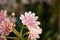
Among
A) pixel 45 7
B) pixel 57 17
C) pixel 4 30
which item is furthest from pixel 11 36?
pixel 45 7

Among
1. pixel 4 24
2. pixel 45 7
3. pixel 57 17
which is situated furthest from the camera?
pixel 45 7

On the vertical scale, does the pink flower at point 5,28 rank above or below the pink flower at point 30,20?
below

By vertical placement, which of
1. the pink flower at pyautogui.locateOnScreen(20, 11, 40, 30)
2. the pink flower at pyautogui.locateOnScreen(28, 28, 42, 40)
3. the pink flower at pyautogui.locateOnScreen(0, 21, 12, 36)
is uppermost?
the pink flower at pyautogui.locateOnScreen(20, 11, 40, 30)

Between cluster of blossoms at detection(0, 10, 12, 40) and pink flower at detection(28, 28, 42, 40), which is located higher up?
cluster of blossoms at detection(0, 10, 12, 40)

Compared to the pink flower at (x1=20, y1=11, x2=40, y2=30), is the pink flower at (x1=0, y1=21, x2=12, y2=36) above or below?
below

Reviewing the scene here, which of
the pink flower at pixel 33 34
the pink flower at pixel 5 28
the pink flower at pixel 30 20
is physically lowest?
the pink flower at pixel 33 34

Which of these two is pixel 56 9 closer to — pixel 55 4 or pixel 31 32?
pixel 55 4

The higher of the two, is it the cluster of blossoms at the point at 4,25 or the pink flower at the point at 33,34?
the cluster of blossoms at the point at 4,25

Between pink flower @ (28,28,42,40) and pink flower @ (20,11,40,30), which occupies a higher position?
pink flower @ (20,11,40,30)
